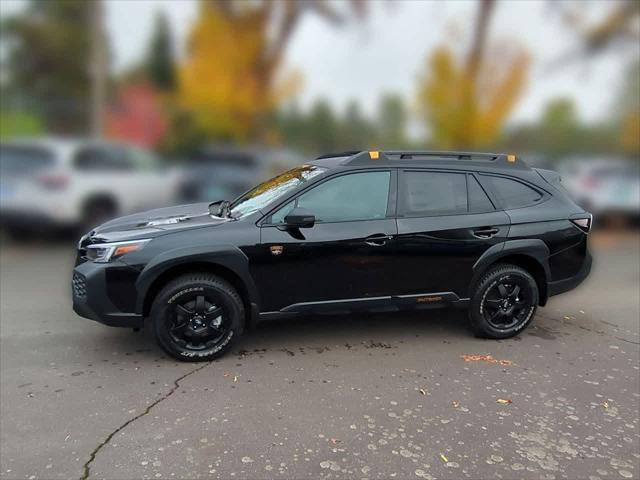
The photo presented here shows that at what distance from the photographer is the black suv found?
3.98 metres

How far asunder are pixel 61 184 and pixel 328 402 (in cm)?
640

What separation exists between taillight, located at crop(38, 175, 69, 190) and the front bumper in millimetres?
4750

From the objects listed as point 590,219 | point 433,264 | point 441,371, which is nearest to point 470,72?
point 590,219

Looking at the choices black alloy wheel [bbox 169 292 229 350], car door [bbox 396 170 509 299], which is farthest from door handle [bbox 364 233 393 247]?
black alloy wheel [bbox 169 292 229 350]

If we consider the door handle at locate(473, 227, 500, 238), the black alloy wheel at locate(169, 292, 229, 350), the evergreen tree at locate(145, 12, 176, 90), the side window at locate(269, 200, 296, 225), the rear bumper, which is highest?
the evergreen tree at locate(145, 12, 176, 90)

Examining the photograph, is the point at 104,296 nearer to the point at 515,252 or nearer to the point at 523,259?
the point at 515,252

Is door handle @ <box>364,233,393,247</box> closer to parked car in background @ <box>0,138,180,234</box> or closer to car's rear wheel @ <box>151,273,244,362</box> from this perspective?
car's rear wheel @ <box>151,273,244,362</box>

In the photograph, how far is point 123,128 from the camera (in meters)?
14.5

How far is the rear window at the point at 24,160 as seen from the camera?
7977 millimetres

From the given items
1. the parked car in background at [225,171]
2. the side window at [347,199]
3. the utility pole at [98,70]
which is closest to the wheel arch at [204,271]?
the side window at [347,199]

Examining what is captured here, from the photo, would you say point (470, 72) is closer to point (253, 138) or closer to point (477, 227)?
point (253, 138)

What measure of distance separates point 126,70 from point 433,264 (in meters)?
17.8

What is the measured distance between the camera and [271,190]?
4.71m

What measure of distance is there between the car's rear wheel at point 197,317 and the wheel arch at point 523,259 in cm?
208
